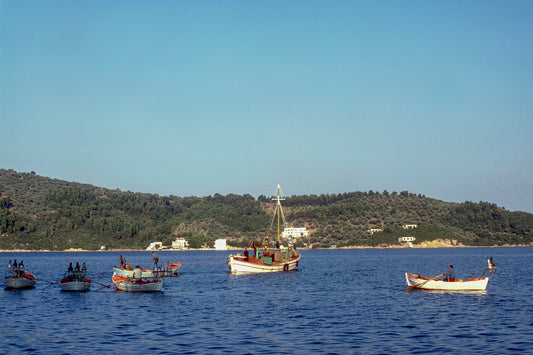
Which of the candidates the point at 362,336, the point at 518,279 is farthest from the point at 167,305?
the point at 518,279

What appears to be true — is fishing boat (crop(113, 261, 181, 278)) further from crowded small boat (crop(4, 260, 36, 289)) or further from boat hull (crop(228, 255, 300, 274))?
crowded small boat (crop(4, 260, 36, 289))

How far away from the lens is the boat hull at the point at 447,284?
5269cm

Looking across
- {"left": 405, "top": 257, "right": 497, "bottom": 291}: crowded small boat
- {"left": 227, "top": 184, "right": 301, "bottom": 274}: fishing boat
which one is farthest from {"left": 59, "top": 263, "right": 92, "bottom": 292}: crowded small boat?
{"left": 405, "top": 257, "right": 497, "bottom": 291}: crowded small boat

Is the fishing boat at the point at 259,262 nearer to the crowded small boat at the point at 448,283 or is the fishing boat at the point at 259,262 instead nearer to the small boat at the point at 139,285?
the small boat at the point at 139,285

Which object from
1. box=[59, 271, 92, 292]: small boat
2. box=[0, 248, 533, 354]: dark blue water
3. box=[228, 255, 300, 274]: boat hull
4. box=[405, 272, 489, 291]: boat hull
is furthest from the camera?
box=[228, 255, 300, 274]: boat hull

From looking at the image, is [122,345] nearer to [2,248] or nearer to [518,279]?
[518,279]

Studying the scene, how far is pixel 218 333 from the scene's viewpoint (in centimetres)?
3275

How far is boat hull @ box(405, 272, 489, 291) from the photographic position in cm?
5269

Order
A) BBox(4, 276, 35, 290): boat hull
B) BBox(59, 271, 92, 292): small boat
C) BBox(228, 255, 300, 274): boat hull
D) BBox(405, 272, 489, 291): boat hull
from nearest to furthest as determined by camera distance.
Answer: BBox(405, 272, 489, 291): boat hull → BBox(59, 271, 92, 292): small boat → BBox(4, 276, 35, 290): boat hull → BBox(228, 255, 300, 274): boat hull

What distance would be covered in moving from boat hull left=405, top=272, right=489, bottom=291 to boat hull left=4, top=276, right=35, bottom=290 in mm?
41173

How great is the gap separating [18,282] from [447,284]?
45184 mm

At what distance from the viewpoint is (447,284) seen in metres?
53.3

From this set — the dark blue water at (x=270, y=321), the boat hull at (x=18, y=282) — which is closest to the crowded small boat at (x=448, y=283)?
the dark blue water at (x=270, y=321)

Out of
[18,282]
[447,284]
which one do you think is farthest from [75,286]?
[447,284]
